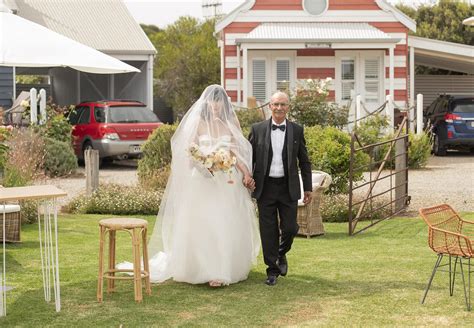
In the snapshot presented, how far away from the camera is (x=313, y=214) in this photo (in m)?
12.7

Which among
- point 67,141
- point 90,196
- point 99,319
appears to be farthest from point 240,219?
point 67,141

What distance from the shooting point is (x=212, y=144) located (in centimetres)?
931

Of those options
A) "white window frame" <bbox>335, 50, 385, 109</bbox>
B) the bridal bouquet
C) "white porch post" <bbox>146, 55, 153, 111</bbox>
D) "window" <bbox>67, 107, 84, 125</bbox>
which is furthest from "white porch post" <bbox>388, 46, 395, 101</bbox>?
the bridal bouquet

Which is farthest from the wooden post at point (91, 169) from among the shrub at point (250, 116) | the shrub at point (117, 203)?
the shrub at point (250, 116)

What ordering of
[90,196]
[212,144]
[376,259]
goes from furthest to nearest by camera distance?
1. [90,196]
2. [376,259]
3. [212,144]

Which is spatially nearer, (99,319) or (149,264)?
(99,319)

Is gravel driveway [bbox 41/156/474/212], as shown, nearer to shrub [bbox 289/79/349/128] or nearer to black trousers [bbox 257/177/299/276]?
shrub [bbox 289/79/349/128]

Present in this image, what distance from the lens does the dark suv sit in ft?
83.3

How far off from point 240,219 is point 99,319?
6.64ft

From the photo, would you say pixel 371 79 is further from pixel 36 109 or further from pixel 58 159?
pixel 58 159

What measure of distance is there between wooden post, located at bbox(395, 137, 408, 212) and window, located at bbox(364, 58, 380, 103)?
11.5 m

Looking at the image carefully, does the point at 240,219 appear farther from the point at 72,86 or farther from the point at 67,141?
the point at 72,86

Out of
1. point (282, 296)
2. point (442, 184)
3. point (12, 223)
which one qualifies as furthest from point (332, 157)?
point (282, 296)

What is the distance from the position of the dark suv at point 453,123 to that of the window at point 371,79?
1.64 m
